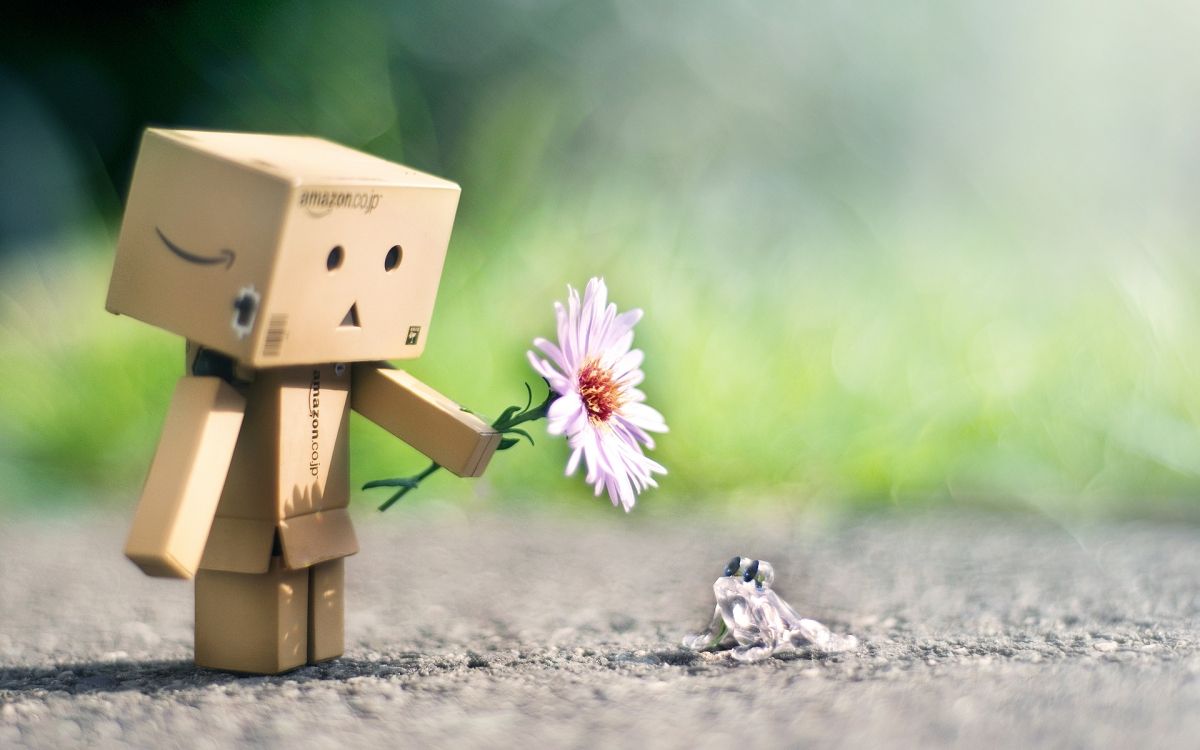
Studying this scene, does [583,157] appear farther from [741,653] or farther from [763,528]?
[741,653]

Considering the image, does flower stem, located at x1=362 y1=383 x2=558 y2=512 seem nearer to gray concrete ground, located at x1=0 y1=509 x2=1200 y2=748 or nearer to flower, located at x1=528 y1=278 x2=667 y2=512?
flower, located at x1=528 y1=278 x2=667 y2=512

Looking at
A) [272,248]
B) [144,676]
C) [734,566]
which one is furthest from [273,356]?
[734,566]

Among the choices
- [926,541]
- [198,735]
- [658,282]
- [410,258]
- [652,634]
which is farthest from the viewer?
[658,282]

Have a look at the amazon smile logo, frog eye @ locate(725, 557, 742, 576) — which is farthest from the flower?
the amazon smile logo

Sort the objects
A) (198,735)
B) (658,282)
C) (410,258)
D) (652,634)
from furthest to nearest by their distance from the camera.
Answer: (658,282), (652,634), (410,258), (198,735)

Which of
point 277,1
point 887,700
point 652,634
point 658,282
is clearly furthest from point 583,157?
point 887,700

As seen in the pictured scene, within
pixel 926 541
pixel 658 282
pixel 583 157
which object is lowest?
pixel 926 541

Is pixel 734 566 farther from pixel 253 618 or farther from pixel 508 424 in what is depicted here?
pixel 253 618
